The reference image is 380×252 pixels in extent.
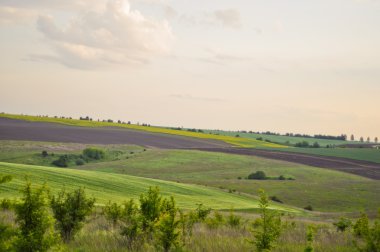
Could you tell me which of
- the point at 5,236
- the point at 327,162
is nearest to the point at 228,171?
the point at 327,162

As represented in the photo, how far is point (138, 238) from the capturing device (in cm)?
1525

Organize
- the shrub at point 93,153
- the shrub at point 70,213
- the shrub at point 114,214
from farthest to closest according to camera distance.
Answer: the shrub at point 93,153, the shrub at point 114,214, the shrub at point 70,213

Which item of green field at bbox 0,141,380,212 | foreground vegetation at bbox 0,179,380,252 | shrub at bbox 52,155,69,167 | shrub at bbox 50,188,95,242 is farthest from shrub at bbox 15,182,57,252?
shrub at bbox 52,155,69,167

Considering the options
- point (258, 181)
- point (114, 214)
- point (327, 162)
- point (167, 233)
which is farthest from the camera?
point (327, 162)

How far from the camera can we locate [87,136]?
307 feet

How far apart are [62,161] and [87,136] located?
2384 centimetres

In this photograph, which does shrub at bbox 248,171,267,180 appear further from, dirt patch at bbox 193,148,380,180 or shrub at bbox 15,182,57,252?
shrub at bbox 15,182,57,252

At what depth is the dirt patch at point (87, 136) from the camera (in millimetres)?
84194

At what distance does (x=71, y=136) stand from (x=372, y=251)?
268 feet

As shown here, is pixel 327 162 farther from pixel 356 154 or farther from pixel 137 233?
pixel 137 233

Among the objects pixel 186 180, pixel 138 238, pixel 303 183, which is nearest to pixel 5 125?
pixel 186 180

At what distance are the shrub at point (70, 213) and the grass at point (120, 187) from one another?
2146 centimetres

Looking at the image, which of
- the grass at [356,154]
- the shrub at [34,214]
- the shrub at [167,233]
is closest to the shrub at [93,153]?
the grass at [356,154]

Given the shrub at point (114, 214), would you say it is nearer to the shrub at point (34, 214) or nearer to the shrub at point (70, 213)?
the shrub at point (70, 213)
